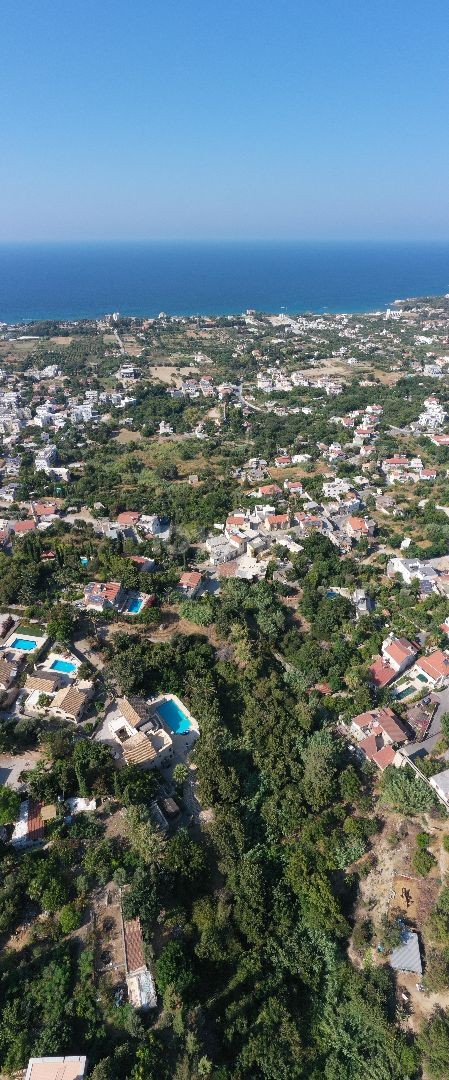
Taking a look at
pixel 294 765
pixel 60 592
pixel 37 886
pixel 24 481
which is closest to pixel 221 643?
pixel 294 765

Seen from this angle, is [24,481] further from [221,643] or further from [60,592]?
[221,643]

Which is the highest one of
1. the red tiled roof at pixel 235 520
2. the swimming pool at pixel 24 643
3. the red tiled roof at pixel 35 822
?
the red tiled roof at pixel 235 520

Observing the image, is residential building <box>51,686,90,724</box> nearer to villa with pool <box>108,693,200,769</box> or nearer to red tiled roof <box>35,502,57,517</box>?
villa with pool <box>108,693,200,769</box>

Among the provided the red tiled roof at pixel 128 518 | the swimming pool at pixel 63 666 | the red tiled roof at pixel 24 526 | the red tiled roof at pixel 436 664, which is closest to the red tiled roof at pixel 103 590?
the swimming pool at pixel 63 666

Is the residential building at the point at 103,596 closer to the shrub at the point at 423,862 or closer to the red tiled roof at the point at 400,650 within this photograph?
the red tiled roof at the point at 400,650

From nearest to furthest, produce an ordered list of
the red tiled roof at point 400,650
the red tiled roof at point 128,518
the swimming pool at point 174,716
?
the swimming pool at point 174,716 < the red tiled roof at point 400,650 < the red tiled roof at point 128,518

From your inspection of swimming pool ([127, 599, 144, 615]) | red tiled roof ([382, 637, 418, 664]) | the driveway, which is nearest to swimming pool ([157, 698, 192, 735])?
swimming pool ([127, 599, 144, 615])
